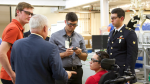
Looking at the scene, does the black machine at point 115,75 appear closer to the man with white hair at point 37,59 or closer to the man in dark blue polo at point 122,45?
the man with white hair at point 37,59

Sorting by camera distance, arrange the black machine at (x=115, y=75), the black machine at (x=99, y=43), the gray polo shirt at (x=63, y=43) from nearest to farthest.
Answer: the black machine at (x=115, y=75), the gray polo shirt at (x=63, y=43), the black machine at (x=99, y=43)

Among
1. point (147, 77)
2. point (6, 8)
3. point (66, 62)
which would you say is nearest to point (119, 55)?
point (66, 62)

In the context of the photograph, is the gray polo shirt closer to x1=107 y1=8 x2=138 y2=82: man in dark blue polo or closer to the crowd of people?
the crowd of people

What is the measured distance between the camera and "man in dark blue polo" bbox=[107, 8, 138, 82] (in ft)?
7.74

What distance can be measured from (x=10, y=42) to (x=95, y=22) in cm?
1149

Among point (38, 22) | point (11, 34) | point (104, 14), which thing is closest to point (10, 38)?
point (11, 34)

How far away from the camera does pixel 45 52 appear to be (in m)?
1.35

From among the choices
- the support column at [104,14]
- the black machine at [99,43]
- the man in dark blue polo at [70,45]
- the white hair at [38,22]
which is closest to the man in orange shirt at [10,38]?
the white hair at [38,22]

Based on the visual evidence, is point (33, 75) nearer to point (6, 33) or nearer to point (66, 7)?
point (6, 33)

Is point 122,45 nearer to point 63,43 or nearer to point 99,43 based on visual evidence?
point 63,43

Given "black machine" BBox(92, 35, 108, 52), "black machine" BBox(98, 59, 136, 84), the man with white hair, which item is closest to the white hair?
the man with white hair

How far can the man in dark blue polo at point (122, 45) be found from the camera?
2.36 meters

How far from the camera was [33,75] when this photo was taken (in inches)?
54.0

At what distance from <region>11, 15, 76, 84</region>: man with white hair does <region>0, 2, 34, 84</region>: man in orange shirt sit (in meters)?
0.23
